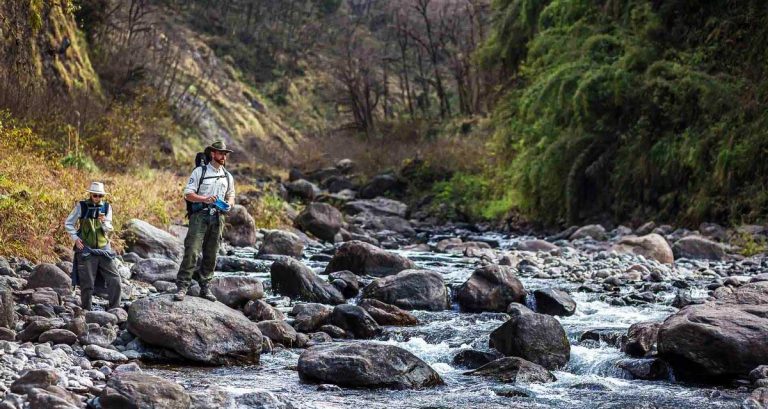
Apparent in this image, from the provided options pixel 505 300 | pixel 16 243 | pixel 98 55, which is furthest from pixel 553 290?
pixel 98 55

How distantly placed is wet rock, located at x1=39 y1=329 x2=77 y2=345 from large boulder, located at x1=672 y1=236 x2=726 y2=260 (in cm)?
972

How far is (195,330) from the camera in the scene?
6.99 m

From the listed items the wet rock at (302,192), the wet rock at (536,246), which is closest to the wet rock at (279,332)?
the wet rock at (536,246)

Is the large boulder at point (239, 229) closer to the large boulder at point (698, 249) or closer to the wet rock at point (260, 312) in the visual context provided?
the wet rock at point (260, 312)

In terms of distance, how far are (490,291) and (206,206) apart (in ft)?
12.1

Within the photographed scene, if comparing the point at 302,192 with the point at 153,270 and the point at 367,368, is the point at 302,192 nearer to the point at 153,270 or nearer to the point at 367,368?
the point at 153,270

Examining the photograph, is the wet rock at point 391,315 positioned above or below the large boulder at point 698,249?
above

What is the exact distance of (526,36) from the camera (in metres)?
24.7

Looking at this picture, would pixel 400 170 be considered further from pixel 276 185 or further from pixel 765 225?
pixel 765 225

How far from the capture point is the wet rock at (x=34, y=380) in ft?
17.1

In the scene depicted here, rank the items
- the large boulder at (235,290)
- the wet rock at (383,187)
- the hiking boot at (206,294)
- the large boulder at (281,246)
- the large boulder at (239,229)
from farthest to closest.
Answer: the wet rock at (383,187), the large boulder at (239,229), the large boulder at (281,246), the large boulder at (235,290), the hiking boot at (206,294)

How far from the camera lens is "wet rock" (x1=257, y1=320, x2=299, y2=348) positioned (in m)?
7.73

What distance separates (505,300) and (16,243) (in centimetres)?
581

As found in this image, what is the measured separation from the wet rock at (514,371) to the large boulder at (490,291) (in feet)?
8.74
